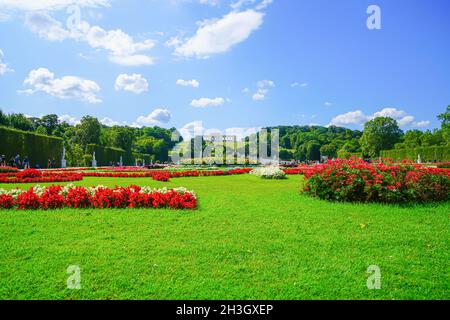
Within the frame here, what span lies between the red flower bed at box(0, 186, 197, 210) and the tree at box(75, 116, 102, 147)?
53753 mm

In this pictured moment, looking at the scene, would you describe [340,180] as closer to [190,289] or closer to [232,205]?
[232,205]

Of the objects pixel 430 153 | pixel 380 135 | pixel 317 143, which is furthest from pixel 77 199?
pixel 317 143

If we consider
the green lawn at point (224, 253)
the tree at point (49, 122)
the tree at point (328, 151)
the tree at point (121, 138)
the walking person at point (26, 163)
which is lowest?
the green lawn at point (224, 253)

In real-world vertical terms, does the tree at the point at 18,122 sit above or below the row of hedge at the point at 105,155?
above

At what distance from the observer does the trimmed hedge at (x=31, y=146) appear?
25.6 metres

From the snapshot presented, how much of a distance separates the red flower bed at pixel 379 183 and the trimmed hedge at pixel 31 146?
85.6ft

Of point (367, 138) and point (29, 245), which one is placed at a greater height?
point (367, 138)

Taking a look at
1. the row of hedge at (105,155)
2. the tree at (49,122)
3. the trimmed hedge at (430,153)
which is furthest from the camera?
the tree at (49,122)

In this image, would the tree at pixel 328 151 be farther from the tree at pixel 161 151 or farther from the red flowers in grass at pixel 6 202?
the red flowers in grass at pixel 6 202

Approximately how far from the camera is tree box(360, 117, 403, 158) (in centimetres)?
6046

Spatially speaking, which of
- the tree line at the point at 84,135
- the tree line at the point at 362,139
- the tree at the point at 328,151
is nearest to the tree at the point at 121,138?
the tree line at the point at 84,135
